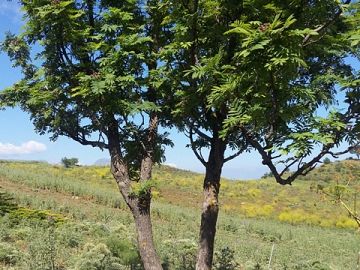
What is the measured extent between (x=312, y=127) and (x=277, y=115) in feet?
1.57

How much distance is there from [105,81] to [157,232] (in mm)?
11977

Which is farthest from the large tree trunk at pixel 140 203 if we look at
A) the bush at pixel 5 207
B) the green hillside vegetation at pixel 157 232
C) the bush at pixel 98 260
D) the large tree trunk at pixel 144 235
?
the bush at pixel 5 207

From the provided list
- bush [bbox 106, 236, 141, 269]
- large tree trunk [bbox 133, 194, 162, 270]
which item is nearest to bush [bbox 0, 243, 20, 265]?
bush [bbox 106, 236, 141, 269]

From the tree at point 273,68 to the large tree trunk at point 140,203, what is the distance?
2218 mm

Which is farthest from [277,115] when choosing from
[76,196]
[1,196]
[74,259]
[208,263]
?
[76,196]

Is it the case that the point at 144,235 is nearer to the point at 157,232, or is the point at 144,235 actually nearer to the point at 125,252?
the point at 125,252

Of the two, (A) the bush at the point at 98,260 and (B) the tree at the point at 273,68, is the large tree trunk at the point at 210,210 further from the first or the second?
(A) the bush at the point at 98,260

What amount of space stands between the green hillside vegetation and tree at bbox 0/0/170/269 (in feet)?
3.36

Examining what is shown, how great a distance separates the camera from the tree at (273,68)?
5.16 meters

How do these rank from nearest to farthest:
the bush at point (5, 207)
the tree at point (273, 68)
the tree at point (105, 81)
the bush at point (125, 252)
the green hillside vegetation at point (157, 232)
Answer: the tree at point (273, 68), the tree at point (105, 81), the green hillside vegetation at point (157, 232), the bush at point (125, 252), the bush at point (5, 207)

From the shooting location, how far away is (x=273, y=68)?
5.09 meters

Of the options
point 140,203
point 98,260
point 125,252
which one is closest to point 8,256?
point 98,260

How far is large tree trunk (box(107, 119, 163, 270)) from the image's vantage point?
359 inches

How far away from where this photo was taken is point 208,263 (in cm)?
858
